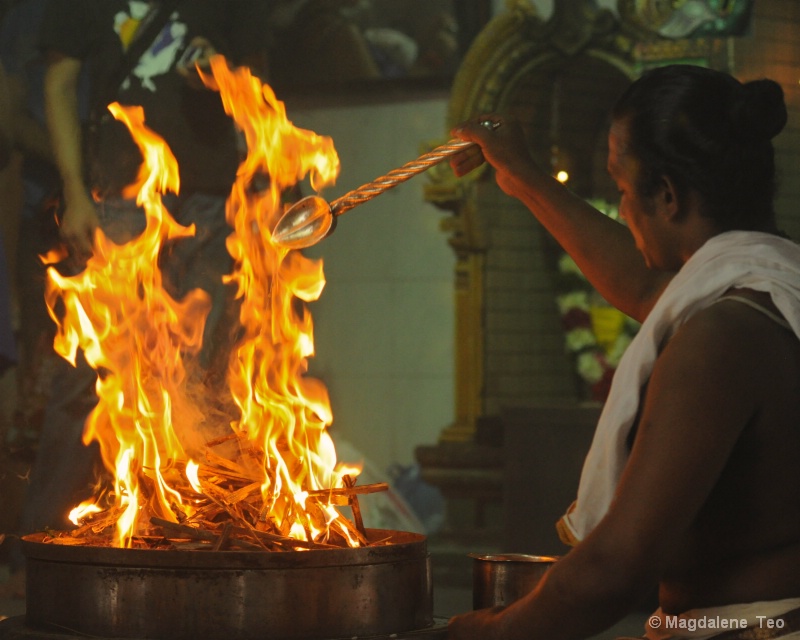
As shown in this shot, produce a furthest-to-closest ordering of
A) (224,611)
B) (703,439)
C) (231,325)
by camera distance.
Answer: (231,325), (224,611), (703,439)

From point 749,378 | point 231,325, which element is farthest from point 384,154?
point 749,378

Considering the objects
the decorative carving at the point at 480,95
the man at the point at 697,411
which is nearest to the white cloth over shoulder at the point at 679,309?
the man at the point at 697,411

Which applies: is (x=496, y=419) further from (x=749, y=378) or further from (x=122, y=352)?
(x=749, y=378)

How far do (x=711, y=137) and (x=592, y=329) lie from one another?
500 cm

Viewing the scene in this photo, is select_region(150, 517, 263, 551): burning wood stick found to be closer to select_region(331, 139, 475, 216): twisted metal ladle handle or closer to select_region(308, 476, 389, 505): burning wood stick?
select_region(308, 476, 389, 505): burning wood stick

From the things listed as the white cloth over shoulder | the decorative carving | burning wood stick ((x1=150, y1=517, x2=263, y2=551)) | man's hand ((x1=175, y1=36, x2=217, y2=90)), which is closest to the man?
the white cloth over shoulder

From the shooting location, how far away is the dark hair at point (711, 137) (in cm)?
167

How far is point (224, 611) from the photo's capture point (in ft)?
6.84

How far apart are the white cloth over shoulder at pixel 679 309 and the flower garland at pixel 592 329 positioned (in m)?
4.80

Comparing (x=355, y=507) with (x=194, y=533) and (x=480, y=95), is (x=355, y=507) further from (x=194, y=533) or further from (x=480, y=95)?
(x=480, y=95)

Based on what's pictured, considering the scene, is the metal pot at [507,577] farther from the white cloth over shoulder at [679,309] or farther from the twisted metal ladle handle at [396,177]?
the twisted metal ladle handle at [396,177]

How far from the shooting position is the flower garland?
6496 millimetres

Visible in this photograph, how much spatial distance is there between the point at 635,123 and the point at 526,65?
17.1 feet

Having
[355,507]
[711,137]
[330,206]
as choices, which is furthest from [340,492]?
[711,137]
